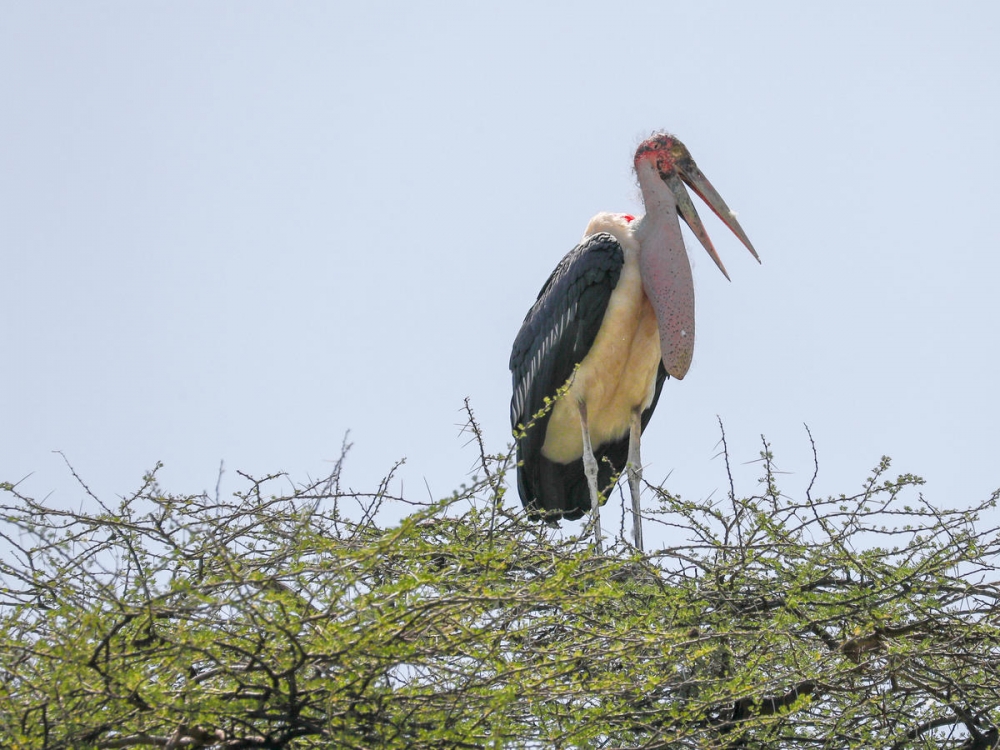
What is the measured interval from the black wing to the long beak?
1.96ft

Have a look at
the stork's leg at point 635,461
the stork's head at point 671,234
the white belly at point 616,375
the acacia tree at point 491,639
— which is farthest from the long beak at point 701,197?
the acacia tree at point 491,639

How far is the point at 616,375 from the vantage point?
24.1ft

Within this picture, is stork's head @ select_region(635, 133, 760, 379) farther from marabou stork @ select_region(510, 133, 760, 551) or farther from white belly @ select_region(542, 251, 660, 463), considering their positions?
white belly @ select_region(542, 251, 660, 463)

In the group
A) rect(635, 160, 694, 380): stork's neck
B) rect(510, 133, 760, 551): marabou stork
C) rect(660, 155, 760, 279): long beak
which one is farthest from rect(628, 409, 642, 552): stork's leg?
rect(660, 155, 760, 279): long beak

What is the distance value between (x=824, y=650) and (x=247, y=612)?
2.09 m

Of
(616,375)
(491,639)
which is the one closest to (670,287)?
(616,375)

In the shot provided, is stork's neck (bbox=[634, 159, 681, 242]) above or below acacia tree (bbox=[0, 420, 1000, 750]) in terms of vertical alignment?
above

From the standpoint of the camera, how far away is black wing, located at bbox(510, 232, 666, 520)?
7168 millimetres

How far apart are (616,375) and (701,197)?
1214 mm

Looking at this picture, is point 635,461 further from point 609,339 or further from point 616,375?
point 609,339

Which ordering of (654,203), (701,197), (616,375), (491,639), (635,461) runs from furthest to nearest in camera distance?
(701,197) → (654,203) → (635,461) → (616,375) → (491,639)

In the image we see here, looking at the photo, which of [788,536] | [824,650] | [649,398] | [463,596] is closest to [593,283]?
[649,398]

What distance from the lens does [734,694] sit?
164 inches

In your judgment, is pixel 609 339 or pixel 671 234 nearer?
pixel 609 339
